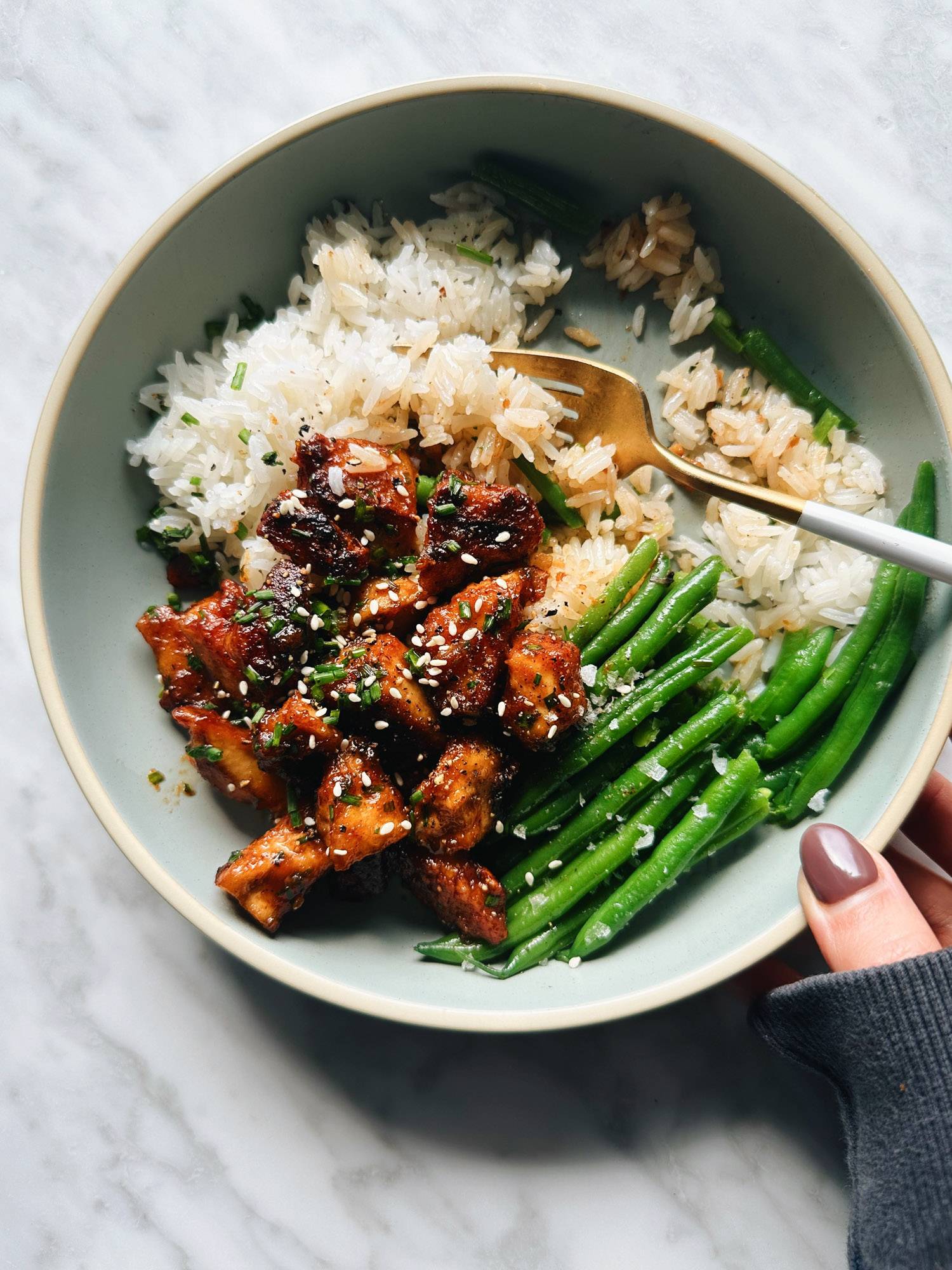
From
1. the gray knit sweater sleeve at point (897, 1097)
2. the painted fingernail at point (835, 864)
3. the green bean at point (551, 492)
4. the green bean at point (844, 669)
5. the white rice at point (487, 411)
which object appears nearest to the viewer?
the gray knit sweater sleeve at point (897, 1097)

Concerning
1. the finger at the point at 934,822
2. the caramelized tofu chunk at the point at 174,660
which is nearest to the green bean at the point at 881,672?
the finger at the point at 934,822

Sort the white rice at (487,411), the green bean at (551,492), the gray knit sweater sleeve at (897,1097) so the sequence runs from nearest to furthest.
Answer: the gray knit sweater sleeve at (897,1097) < the white rice at (487,411) < the green bean at (551,492)

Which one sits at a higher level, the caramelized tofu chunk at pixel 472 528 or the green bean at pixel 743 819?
the caramelized tofu chunk at pixel 472 528

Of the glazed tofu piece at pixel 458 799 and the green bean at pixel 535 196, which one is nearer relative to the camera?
the glazed tofu piece at pixel 458 799

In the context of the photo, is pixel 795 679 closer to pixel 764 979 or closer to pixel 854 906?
pixel 854 906

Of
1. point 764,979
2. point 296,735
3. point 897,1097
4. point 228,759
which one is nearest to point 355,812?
point 296,735

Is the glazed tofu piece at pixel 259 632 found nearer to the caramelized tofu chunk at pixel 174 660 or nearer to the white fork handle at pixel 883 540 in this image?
the caramelized tofu chunk at pixel 174 660

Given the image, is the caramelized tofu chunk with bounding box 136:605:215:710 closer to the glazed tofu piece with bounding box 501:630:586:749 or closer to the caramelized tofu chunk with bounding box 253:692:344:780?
the caramelized tofu chunk with bounding box 253:692:344:780
